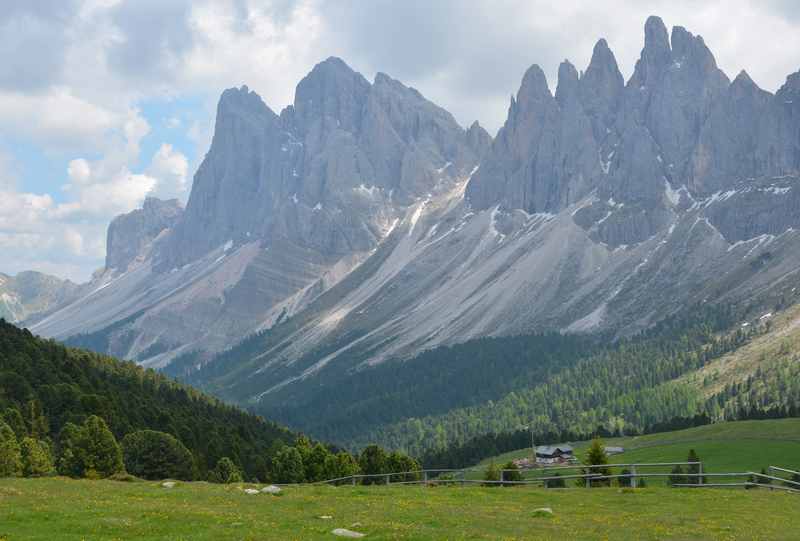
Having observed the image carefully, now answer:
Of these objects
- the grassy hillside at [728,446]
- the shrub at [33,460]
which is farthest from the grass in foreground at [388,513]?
the grassy hillside at [728,446]

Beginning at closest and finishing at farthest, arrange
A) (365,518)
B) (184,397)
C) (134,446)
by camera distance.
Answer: (365,518), (134,446), (184,397)

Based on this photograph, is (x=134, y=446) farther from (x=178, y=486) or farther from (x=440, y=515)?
(x=440, y=515)

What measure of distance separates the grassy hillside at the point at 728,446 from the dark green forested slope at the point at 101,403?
69213mm

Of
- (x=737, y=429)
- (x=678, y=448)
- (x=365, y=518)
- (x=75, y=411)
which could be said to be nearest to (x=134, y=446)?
(x=75, y=411)

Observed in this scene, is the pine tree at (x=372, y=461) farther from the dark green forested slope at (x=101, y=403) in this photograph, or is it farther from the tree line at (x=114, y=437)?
the dark green forested slope at (x=101, y=403)

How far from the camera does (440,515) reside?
42750mm

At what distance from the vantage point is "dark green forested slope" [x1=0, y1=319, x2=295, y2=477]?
110m

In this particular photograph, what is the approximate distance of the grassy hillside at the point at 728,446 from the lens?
140 meters

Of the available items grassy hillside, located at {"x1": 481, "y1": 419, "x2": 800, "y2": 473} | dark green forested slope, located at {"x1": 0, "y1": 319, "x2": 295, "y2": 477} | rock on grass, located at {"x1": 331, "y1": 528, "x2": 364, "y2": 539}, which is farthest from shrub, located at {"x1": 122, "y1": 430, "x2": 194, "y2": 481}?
grassy hillside, located at {"x1": 481, "y1": 419, "x2": 800, "y2": 473}

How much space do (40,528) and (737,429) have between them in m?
158

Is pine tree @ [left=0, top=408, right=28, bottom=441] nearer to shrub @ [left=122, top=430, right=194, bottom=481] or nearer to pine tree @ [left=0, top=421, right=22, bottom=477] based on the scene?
shrub @ [left=122, top=430, right=194, bottom=481]

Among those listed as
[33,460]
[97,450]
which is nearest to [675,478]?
[97,450]

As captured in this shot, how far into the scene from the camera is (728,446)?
6083 inches

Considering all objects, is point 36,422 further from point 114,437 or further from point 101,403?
point 114,437
